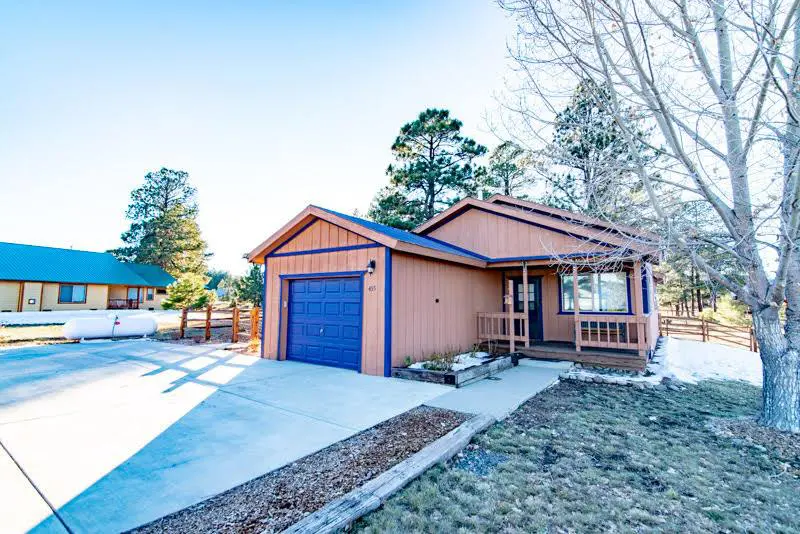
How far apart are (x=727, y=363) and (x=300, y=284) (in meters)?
11.8

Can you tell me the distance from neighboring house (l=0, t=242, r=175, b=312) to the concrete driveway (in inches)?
924

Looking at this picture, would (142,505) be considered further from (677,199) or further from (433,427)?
(677,199)

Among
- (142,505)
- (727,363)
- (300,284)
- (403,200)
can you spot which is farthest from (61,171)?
(727,363)

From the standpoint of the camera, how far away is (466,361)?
781cm

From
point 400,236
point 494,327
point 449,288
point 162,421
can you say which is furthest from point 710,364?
point 162,421

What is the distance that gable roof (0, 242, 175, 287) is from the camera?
24.7 meters

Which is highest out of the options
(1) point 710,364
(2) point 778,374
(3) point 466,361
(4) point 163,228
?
(4) point 163,228

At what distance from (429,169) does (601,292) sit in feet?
41.7

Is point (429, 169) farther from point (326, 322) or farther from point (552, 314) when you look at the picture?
point (326, 322)

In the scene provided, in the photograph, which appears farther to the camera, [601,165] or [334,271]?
[334,271]

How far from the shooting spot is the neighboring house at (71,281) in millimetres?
24219

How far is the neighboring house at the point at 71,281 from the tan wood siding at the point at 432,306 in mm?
30121

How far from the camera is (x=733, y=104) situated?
409 cm

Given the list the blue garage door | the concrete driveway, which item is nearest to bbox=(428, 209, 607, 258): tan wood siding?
the blue garage door
